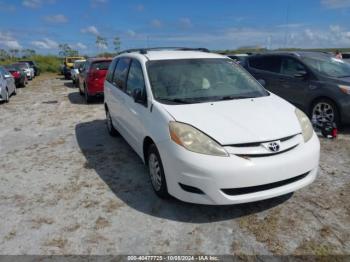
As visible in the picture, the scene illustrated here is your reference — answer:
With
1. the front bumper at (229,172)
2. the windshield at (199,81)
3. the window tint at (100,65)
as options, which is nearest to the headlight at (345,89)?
the windshield at (199,81)

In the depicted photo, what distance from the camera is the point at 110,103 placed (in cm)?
658

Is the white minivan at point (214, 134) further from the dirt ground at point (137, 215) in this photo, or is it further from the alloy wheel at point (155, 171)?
the dirt ground at point (137, 215)

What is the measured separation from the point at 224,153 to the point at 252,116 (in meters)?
0.74

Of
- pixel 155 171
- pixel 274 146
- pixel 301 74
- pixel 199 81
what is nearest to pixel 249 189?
pixel 274 146

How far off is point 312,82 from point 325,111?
68 centimetres

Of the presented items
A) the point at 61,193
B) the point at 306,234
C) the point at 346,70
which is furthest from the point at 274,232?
the point at 346,70

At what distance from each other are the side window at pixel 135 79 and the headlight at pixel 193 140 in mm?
1076

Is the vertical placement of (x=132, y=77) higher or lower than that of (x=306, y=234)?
higher

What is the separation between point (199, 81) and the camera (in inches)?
181

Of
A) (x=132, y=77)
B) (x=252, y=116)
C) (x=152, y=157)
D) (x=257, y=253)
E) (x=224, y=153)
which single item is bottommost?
(x=257, y=253)

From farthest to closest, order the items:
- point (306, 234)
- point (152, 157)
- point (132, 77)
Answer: point (132, 77)
point (152, 157)
point (306, 234)

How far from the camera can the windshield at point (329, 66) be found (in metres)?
7.31

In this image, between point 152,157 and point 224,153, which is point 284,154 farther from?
point 152,157

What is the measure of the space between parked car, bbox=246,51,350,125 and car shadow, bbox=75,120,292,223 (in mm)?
→ 3538
